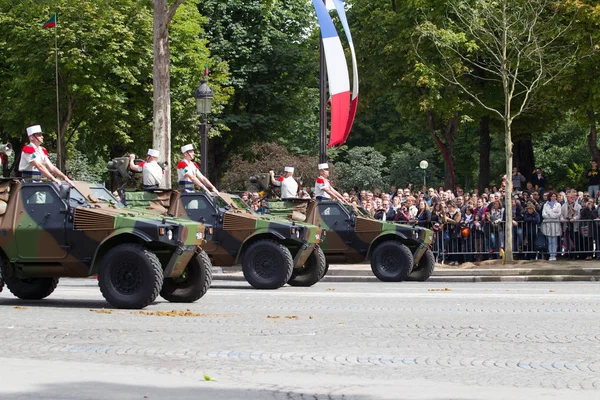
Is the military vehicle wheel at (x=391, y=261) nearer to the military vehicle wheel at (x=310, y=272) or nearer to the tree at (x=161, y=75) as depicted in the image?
the military vehicle wheel at (x=310, y=272)

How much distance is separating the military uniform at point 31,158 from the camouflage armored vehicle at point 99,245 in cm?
26

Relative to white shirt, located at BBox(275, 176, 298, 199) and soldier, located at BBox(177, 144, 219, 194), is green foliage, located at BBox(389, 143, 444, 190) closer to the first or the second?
white shirt, located at BBox(275, 176, 298, 199)

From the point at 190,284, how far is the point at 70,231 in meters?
1.90

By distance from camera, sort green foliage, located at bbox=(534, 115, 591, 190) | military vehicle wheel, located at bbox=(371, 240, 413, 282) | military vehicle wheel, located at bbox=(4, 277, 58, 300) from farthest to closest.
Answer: green foliage, located at bbox=(534, 115, 591, 190) → military vehicle wheel, located at bbox=(371, 240, 413, 282) → military vehicle wheel, located at bbox=(4, 277, 58, 300)

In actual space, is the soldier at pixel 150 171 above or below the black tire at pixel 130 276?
above

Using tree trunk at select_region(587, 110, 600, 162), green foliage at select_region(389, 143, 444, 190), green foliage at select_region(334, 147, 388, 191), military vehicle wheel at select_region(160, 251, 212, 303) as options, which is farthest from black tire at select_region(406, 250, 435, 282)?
green foliage at select_region(389, 143, 444, 190)

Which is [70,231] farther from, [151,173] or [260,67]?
[260,67]

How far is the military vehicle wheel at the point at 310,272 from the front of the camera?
2135 centimetres

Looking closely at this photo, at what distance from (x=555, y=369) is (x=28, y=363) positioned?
14.6ft

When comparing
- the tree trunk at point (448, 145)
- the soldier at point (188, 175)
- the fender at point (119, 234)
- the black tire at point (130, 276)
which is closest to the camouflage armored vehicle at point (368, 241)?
the soldier at point (188, 175)

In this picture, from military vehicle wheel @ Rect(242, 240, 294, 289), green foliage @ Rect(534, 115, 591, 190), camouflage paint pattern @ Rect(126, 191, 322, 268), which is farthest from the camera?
green foliage @ Rect(534, 115, 591, 190)

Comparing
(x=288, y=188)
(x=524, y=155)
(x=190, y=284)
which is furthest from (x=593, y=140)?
(x=190, y=284)

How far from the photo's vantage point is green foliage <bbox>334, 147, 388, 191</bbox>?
70.9m

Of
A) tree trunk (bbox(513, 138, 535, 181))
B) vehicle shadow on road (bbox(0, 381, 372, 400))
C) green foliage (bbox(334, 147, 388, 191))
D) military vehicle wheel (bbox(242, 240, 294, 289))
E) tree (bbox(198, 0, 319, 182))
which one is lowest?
vehicle shadow on road (bbox(0, 381, 372, 400))
